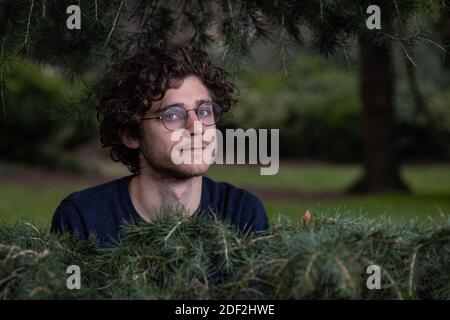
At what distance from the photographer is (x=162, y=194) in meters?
2.82

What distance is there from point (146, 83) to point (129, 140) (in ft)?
1.10

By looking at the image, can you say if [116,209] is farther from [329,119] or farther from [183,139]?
[329,119]

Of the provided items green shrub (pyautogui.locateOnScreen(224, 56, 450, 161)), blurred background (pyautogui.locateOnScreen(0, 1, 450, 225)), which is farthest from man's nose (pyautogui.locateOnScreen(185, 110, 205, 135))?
green shrub (pyautogui.locateOnScreen(224, 56, 450, 161))

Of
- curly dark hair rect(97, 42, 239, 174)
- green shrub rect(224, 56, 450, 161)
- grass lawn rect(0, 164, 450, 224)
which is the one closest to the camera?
curly dark hair rect(97, 42, 239, 174)

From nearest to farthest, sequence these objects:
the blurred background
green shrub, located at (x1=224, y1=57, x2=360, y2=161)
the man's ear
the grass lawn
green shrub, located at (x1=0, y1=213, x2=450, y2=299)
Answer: green shrub, located at (x1=0, y1=213, x2=450, y2=299) → the man's ear → the grass lawn → the blurred background → green shrub, located at (x1=224, y1=57, x2=360, y2=161)

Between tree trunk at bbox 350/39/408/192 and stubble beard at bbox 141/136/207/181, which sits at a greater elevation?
tree trunk at bbox 350/39/408/192

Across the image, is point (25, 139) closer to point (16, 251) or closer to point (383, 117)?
point (383, 117)

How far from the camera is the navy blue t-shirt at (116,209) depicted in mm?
2762

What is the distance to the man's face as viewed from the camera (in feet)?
8.66

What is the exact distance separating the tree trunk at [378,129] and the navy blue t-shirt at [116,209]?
29.0 feet

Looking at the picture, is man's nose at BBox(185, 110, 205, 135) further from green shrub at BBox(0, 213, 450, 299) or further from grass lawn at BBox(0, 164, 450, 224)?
grass lawn at BBox(0, 164, 450, 224)

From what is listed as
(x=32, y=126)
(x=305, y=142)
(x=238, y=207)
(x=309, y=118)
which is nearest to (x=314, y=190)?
(x=32, y=126)

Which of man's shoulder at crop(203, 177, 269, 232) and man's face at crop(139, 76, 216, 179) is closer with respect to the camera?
man's face at crop(139, 76, 216, 179)
